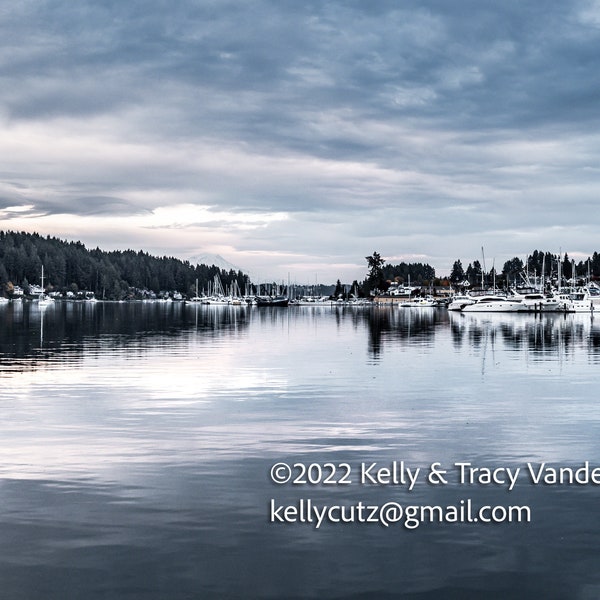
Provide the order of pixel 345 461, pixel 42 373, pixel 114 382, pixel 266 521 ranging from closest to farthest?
pixel 266 521 < pixel 345 461 < pixel 114 382 < pixel 42 373

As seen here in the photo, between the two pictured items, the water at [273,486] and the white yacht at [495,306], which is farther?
the white yacht at [495,306]

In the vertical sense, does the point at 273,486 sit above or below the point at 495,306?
below

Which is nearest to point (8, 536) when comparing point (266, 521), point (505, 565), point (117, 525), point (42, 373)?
point (117, 525)

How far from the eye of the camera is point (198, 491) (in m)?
17.6

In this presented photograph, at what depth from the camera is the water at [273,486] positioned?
12.5 metres

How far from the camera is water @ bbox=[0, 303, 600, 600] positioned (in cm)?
1251

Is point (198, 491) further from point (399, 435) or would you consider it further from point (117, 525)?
point (399, 435)

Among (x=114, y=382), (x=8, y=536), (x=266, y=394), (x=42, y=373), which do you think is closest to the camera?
(x=8, y=536)

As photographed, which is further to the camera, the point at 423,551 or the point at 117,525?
the point at 117,525

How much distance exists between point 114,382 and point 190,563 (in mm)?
25911

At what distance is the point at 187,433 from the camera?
2472 centimetres

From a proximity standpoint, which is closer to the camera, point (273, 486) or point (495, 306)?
point (273, 486)

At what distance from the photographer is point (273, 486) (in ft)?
59.2

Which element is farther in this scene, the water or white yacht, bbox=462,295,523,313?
white yacht, bbox=462,295,523,313
